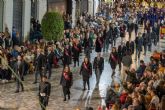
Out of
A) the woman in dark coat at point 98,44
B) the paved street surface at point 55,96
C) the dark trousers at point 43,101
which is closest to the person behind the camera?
the dark trousers at point 43,101

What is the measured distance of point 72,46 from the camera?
31.0 meters

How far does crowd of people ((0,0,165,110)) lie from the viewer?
18478 millimetres

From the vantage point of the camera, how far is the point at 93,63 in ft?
86.8

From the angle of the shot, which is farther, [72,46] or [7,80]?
[72,46]

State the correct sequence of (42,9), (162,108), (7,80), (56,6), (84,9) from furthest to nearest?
(84,9)
(56,6)
(42,9)
(7,80)
(162,108)

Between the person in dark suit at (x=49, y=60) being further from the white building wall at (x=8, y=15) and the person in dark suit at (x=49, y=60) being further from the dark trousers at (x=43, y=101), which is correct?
the dark trousers at (x=43, y=101)

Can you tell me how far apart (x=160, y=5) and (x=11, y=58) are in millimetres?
34128

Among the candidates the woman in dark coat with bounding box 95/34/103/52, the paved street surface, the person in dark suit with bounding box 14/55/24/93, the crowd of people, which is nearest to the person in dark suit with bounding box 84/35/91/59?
the crowd of people

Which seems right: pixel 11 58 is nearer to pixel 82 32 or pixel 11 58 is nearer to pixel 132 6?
pixel 82 32

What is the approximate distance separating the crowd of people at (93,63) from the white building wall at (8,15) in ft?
2.81

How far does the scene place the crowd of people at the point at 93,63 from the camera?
727 inches

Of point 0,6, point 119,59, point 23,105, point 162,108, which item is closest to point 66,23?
point 0,6

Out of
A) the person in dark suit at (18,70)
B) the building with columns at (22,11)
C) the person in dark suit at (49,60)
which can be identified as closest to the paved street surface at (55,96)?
the person in dark suit at (18,70)

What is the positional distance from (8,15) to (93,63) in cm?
960
